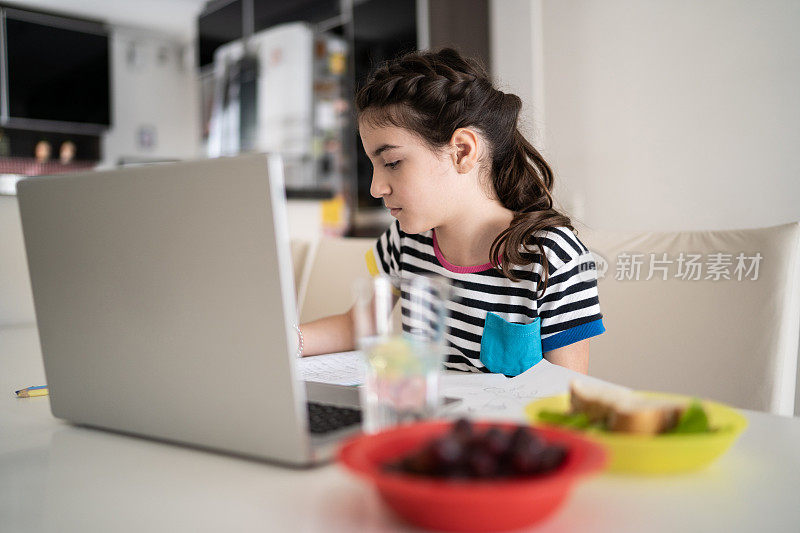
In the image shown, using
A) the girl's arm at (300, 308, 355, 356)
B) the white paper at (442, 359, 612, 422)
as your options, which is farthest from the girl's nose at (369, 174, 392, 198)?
the white paper at (442, 359, 612, 422)

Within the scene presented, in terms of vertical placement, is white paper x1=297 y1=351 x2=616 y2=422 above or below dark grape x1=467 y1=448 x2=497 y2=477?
below

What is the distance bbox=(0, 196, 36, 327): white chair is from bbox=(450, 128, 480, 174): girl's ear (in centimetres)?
103

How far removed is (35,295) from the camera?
75cm

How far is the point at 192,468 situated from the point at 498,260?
783mm

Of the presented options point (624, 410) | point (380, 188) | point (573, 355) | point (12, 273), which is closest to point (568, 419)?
point (624, 410)

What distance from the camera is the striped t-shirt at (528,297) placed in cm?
116

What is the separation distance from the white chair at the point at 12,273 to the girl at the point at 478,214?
776 mm

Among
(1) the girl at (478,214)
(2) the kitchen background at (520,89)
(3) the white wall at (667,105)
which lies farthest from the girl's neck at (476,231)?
(3) the white wall at (667,105)

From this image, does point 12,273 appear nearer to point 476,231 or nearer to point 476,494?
point 476,231

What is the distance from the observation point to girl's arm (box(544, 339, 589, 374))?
1.15 meters

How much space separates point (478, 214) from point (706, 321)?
0.45 m

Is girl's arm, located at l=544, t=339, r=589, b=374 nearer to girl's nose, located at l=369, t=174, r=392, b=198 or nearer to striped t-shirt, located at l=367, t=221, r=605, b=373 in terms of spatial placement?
striped t-shirt, located at l=367, t=221, r=605, b=373

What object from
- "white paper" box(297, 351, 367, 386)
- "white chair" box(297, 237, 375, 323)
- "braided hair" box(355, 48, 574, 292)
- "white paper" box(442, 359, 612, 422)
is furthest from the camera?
"white chair" box(297, 237, 375, 323)

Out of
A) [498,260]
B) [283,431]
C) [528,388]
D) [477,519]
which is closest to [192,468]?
[283,431]
